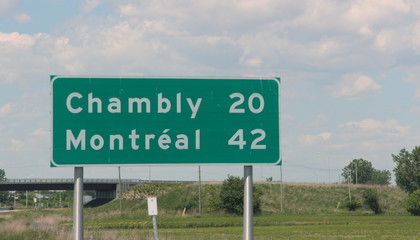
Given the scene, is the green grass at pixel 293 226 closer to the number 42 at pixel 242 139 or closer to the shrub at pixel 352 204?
the shrub at pixel 352 204

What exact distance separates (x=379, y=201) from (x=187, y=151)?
11205 cm

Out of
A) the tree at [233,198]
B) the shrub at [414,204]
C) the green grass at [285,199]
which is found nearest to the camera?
the shrub at [414,204]

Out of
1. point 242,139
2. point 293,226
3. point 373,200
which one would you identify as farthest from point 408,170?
point 242,139

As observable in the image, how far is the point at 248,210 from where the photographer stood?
326 inches

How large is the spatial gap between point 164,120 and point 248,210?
5.36 feet

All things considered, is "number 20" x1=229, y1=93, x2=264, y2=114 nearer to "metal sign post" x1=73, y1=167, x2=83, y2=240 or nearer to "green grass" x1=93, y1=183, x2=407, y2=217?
"metal sign post" x1=73, y1=167, x2=83, y2=240

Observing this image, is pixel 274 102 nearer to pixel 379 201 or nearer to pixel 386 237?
pixel 386 237

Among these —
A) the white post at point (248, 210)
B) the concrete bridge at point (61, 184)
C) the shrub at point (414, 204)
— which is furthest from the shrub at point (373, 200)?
the white post at point (248, 210)

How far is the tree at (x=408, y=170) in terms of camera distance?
121000 millimetres

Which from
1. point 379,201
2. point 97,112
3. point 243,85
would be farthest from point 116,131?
point 379,201

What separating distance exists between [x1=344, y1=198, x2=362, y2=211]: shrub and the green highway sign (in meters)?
107

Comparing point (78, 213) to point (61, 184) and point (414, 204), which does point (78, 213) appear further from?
point (61, 184)

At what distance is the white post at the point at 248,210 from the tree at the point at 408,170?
118 metres

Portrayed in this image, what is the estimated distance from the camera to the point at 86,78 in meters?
8.44
